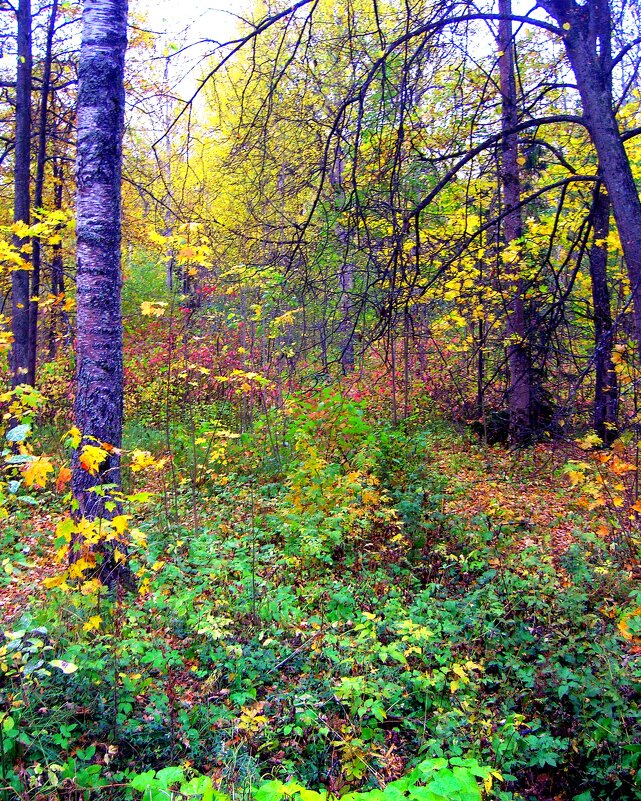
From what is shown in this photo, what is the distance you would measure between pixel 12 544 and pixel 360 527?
144 inches

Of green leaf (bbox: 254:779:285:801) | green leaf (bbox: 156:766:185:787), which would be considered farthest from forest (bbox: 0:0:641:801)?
green leaf (bbox: 254:779:285:801)

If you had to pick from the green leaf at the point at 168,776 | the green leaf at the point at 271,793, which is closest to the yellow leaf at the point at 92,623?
the green leaf at the point at 168,776

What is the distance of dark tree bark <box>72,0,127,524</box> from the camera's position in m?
4.01

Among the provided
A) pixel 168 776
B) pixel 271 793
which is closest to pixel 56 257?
pixel 168 776

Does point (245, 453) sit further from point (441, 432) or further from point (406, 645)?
point (406, 645)

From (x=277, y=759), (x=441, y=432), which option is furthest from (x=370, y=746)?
(x=441, y=432)

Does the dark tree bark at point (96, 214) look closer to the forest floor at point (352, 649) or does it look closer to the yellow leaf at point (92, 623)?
the yellow leaf at point (92, 623)

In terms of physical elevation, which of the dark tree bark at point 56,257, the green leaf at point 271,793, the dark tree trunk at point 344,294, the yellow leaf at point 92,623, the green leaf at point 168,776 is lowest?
the yellow leaf at point 92,623

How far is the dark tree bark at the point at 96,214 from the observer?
4.01 m

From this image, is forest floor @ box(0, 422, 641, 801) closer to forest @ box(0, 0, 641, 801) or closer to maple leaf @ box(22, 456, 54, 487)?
forest @ box(0, 0, 641, 801)

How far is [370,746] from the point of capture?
9.32ft

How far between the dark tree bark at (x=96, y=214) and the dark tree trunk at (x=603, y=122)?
10.4ft

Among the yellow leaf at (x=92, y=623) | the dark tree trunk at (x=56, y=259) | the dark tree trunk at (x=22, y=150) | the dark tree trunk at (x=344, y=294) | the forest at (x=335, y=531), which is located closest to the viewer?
the forest at (x=335, y=531)

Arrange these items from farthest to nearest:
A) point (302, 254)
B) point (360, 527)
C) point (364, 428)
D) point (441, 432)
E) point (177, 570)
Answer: point (441, 432) → point (364, 428) → point (360, 527) → point (177, 570) → point (302, 254)
